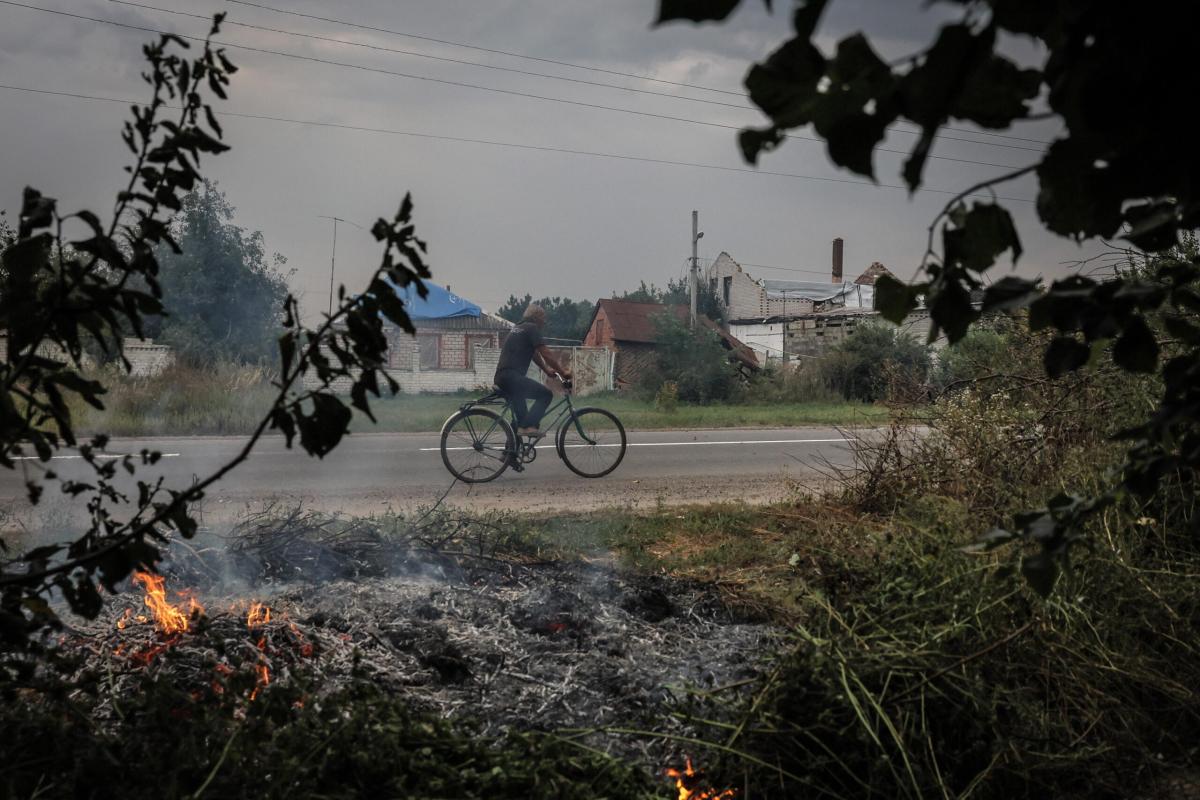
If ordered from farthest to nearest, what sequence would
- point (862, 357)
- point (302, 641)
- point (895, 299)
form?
1. point (862, 357)
2. point (302, 641)
3. point (895, 299)

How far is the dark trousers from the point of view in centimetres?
975

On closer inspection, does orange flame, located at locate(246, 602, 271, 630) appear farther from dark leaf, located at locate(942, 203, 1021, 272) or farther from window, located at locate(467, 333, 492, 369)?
window, located at locate(467, 333, 492, 369)

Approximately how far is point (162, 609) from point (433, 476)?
6.38m

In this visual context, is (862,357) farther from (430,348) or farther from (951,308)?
(951,308)

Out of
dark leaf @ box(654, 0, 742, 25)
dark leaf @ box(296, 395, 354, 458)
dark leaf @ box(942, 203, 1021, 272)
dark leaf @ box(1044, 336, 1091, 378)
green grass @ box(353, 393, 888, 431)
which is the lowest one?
green grass @ box(353, 393, 888, 431)

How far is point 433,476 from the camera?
9.96 meters

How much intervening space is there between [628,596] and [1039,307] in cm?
341

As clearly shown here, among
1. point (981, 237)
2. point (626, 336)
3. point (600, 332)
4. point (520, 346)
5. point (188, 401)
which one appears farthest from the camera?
point (600, 332)

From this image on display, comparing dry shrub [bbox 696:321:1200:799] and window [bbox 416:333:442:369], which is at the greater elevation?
window [bbox 416:333:442:369]

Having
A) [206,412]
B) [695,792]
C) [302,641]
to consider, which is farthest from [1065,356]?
[206,412]

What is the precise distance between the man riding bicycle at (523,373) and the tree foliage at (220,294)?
6.46 metres

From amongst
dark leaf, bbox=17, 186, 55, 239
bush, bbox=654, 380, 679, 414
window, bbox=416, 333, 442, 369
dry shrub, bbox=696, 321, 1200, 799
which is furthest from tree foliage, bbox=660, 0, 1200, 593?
window, bbox=416, 333, 442, 369

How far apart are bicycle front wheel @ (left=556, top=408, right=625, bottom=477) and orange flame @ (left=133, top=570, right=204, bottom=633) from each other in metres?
6.47

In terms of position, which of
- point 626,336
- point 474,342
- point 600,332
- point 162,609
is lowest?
point 162,609
